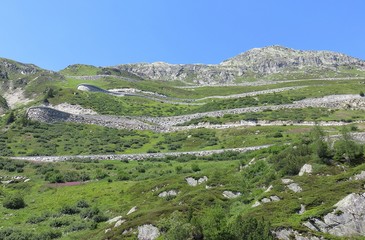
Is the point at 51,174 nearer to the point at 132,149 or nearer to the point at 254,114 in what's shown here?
the point at 132,149

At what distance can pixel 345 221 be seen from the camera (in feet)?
61.9

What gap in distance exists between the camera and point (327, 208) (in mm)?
19828

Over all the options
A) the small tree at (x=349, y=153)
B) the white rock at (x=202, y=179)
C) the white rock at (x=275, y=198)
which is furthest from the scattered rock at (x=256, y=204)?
the white rock at (x=202, y=179)

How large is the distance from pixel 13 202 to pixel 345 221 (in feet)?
93.9

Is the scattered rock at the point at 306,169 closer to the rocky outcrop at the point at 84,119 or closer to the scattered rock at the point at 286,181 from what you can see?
the scattered rock at the point at 286,181

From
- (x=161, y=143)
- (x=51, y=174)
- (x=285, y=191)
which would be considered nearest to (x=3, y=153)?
(x=51, y=174)

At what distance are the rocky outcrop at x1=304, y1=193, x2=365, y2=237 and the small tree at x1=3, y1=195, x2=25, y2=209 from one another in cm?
2652

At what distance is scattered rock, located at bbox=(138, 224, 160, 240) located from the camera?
20609mm

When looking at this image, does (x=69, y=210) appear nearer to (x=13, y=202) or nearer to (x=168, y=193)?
(x=13, y=202)

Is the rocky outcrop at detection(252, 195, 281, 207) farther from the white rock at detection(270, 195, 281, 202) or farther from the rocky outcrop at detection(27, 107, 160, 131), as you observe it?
the rocky outcrop at detection(27, 107, 160, 131)

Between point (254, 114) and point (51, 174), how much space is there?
53275 millimetres

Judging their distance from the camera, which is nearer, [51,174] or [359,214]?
[359,214]

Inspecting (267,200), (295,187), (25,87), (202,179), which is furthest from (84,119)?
(25,87)

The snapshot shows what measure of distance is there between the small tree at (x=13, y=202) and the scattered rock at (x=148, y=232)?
17622mm
